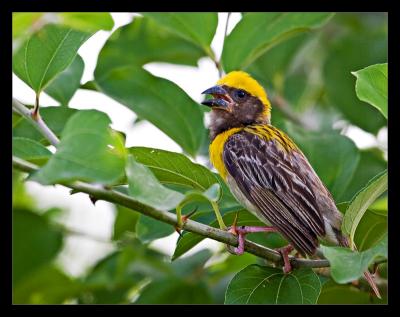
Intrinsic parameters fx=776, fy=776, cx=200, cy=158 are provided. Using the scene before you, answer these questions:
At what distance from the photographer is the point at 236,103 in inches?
220

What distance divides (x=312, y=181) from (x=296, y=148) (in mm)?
367

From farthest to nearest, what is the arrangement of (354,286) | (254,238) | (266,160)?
(266,160) < (254,238) < (354,286)

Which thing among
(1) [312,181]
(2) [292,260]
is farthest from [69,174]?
(1) [312,181]

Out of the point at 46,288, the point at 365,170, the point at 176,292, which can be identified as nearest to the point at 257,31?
the point at 365,170

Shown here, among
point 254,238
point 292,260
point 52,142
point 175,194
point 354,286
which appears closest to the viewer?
point 175,194

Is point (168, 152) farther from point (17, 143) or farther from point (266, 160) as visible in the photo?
point (266, 160)

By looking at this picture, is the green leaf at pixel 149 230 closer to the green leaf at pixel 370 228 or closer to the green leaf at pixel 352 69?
the green leaf at pixel 370 228

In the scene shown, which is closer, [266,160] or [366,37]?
[266,160]

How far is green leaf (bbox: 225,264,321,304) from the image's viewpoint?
3.52m

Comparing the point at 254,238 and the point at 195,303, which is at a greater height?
the point at 254,238

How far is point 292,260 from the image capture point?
3729 millimetres

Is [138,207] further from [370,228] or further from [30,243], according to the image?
[30,243]

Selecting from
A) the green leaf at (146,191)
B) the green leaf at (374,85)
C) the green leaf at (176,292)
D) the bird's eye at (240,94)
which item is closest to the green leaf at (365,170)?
the bird's eye at (240,94)

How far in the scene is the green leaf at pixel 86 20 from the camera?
8.73ft
